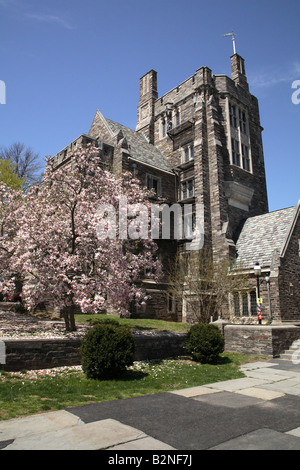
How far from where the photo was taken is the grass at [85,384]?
6.62 meters

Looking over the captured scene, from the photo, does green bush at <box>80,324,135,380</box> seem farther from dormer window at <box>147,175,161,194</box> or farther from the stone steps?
dormer window at <box>147,175,161,194</box>

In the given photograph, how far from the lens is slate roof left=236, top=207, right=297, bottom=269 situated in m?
21.5

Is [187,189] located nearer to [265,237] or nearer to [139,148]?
[139,148]

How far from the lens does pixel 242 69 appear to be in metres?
32.3

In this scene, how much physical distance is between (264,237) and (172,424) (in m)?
19.9

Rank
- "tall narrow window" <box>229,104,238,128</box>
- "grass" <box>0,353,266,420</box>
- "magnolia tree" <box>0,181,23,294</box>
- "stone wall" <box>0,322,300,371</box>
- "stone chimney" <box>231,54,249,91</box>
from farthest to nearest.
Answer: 1. "stone chimney" <box>231,54,249,91</box>
2. "tall narrow window" <box>229,104,238,128</box>
3. "magnolia tree" <box>0,181,23,294</box>
4. "stone wall" <box>0,322,300,371</box>
5. "grass" <box>0,353,266,420</box>

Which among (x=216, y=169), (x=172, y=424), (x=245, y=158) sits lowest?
(x=172, y=424)

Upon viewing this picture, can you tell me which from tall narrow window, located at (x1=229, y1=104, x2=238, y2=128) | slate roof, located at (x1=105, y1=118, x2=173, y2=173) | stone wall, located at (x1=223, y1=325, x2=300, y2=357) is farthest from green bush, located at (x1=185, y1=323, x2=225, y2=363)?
tall narrow window, located at (x1=229, y1=104, x2=238, y2=128)

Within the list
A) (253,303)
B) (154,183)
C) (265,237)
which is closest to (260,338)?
(253,303)

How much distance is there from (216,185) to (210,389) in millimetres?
19072

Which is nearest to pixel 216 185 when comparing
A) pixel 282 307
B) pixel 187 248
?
pixel 187 248

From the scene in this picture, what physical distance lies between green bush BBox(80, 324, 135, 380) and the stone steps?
24.1 feet

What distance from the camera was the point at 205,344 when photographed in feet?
39.7
